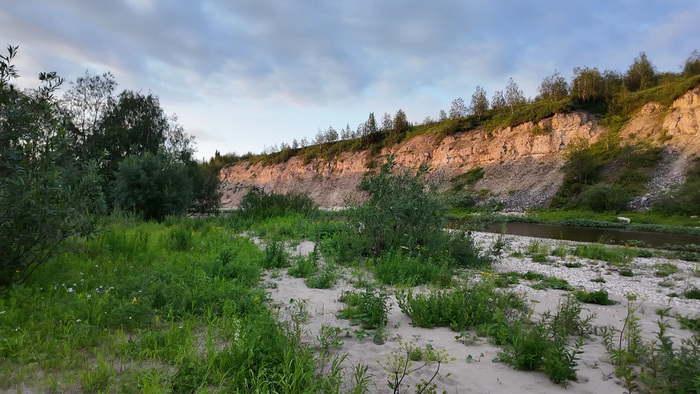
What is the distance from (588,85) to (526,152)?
10.2 m

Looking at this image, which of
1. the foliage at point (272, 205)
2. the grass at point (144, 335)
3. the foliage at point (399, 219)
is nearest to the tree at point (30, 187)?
the grass at point (144, 335)

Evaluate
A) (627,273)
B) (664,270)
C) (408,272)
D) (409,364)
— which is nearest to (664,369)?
(409,364)

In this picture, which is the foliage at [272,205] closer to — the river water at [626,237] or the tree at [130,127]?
the river water at [626,237]

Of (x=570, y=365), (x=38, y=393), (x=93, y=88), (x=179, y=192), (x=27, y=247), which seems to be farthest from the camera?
(x=93, y=88)

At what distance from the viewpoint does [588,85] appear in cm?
3984

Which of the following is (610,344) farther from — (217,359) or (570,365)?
(217,359)

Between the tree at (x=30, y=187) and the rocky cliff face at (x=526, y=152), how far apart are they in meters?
15.9

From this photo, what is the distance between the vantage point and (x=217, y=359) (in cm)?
289

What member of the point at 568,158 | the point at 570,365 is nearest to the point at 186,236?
the point at 570,365

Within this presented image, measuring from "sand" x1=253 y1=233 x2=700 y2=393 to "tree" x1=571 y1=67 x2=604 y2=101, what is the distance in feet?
135

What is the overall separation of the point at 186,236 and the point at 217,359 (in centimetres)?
544

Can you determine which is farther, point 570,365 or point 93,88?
point 93,88

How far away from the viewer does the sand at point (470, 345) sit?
2867mm

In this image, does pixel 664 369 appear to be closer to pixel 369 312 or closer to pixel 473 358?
pixel 473 358
